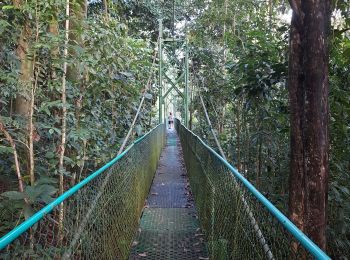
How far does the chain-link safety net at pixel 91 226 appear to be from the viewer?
176cm

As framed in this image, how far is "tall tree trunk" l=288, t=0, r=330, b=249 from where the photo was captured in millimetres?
1854

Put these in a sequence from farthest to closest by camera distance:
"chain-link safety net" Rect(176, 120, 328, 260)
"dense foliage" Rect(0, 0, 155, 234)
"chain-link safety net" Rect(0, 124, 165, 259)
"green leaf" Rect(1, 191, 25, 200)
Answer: "dense foliage" Rect(0, 0, 155, 234) < "green leaf" Rect(1, 191, 25, 200) < "chain-link safety net" Rect(0, 124, 165, 259) < "chain-link safety net" Rect(176, 120, 328, 260)

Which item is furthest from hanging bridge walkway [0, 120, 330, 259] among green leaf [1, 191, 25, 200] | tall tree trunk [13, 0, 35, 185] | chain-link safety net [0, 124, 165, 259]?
tall tree trunk [13, 0, 35, 185]

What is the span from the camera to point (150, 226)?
159 inches

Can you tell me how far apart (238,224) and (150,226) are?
6.55ft

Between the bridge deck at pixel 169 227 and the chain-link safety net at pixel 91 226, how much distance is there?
0.22 metres

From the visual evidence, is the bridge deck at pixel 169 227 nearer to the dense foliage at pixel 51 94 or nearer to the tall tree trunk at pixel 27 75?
the dense foliage at pixel 51 94

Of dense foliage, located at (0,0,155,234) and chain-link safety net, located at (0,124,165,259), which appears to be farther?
dense foliage, located at (0,0,155,234)

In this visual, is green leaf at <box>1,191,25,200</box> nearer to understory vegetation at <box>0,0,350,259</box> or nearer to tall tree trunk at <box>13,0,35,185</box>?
understory vegetation at <box>0,0,350,259</box>

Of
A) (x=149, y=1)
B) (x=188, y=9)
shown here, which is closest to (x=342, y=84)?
(x=149, y=1)

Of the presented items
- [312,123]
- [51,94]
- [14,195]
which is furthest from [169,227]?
[312,123]

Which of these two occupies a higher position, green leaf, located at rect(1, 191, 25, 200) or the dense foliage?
the dense foliage

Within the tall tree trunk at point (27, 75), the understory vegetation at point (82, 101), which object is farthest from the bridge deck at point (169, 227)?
the tall tree trunk at point (27, 75)

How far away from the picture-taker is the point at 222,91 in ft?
27.6
